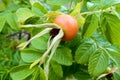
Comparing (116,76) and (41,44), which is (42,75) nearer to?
(41,44)

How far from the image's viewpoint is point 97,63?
982mm

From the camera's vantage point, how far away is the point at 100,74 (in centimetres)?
105

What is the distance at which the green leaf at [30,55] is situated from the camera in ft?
3.17

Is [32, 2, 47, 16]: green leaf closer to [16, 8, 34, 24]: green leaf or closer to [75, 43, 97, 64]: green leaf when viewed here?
[16, 8, 34, 24]: green leaf

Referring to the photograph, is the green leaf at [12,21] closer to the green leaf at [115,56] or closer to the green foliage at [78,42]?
the green foliage at [78,42]

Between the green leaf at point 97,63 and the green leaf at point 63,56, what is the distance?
68 millimetres

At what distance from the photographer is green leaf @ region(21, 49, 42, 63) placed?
0.97 m

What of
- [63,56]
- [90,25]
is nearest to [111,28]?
[90,25]

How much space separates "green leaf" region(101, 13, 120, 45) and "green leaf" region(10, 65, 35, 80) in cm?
25

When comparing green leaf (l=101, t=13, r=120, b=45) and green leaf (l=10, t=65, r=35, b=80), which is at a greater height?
green leaf (l=101, t=13, r=120, b=45)

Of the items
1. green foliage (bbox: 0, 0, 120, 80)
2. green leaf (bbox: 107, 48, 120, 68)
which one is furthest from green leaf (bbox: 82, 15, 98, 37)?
green leaf (bbox: 107, 48, 120, 68)

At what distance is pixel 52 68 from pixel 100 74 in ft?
0.56

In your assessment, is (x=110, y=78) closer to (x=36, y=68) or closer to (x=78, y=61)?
(x=78, y=61)

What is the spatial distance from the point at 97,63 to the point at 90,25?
0.40 feet
